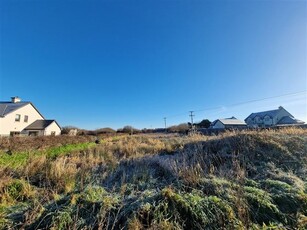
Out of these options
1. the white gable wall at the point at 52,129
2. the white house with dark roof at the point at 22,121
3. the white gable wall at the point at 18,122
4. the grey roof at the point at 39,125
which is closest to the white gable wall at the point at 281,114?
the white gable wall at the point at 52,129

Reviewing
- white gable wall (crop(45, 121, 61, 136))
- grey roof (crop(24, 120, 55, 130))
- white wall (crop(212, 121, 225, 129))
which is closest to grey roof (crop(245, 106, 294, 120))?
white wall (crop(212, 121, 225, 129))

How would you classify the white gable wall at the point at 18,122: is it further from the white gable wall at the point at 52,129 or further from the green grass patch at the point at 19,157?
the green grass patch at the point at 19,157

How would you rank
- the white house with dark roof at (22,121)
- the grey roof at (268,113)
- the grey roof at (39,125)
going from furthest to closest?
1. the grey roof at (268,113)
2. the grey roof at (39,125)
3. the white house with dark roof at (22,121)

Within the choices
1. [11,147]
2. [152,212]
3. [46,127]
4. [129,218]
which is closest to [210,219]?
[152,212]

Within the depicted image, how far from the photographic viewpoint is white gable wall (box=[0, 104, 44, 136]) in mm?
26859

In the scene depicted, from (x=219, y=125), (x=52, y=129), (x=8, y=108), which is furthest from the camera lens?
(x=219, y=125)

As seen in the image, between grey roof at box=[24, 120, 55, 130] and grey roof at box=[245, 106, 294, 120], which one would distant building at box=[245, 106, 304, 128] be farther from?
grey roof at box=[24, 120, 55, 130]

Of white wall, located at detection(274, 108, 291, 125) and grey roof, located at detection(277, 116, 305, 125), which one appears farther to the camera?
white wall, located at detection(274, 108, 291, 125)

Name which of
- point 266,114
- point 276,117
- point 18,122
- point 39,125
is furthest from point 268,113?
point 18,122

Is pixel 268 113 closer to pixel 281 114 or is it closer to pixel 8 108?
pixel 281 114

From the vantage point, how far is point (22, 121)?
103 ft

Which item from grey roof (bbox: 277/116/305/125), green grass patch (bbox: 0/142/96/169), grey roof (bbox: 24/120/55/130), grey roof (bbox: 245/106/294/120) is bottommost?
green grass patch (bbox: 0/142/96/169)

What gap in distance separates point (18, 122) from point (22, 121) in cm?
111

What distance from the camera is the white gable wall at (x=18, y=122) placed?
26859mm
